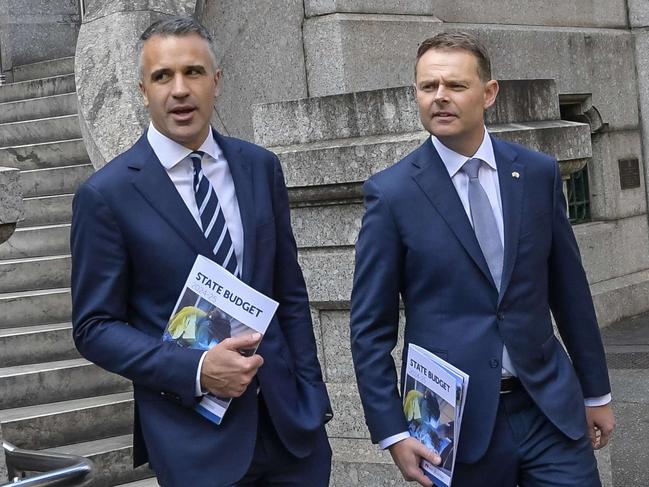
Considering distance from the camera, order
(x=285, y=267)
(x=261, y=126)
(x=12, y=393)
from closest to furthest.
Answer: (x=285, y=267) < (x=261, y=126) < (x=12, y=393)

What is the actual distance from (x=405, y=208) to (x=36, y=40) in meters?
8.20

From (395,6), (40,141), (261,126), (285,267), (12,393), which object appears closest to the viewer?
(285,267)

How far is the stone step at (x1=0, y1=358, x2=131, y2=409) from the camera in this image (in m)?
6.48

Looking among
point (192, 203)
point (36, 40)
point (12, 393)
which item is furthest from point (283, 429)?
point (36, 40)

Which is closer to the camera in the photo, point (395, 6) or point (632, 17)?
point (395, 6)

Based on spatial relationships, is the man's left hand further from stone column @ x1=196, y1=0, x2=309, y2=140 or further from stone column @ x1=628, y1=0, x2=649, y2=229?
stone column @ x1=628, y1=0, x2=649, y2=229

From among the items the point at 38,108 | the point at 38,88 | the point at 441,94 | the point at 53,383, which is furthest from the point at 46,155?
the point at 441,94

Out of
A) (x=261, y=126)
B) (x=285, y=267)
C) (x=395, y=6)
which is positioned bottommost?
(x=285, y=267)

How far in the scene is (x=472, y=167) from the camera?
3.55m

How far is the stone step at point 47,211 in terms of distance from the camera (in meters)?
8.05

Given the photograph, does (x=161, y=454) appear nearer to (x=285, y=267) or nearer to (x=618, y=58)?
(x=285, y=267)

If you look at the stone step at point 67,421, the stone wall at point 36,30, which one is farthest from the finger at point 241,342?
the stone wall at point 36,30

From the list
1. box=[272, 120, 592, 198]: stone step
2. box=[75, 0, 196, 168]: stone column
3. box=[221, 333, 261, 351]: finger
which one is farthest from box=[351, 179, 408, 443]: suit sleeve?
box=[75, 0, 196, 168]: stone column

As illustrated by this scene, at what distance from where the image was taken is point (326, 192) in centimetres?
513
